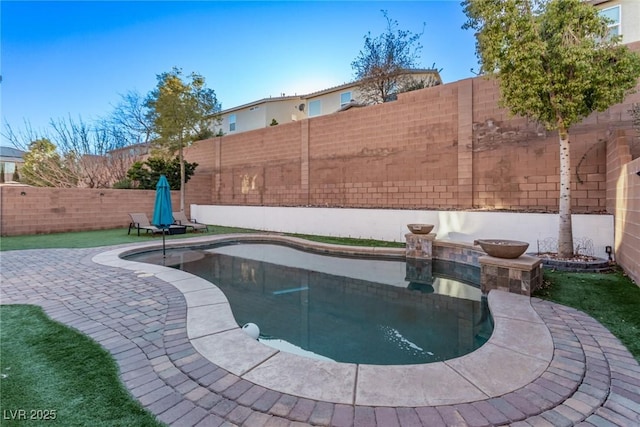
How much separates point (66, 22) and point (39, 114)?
953 cm

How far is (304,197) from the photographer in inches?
530

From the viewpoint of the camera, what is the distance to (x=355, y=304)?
489 centimetres

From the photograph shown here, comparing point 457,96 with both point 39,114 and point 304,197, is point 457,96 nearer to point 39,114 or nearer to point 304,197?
point 304,197

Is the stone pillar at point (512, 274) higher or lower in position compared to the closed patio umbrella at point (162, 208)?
lower

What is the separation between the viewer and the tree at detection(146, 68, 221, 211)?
14352 mm

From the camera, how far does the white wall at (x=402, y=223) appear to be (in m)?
6.97

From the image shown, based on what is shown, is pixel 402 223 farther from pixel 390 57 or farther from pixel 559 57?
pixel 390 57

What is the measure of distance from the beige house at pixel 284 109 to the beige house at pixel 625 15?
37.7ft

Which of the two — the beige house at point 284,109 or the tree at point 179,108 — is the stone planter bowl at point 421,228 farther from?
the beige house at point 284,109

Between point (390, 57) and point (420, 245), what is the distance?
41.4 ft

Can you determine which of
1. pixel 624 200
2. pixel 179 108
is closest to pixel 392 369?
pixel 624 200

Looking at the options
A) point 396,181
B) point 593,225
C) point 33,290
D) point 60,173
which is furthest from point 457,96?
point 60,173

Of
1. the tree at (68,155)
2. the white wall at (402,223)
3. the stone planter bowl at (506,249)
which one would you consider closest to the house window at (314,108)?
the white wall at (402,223)

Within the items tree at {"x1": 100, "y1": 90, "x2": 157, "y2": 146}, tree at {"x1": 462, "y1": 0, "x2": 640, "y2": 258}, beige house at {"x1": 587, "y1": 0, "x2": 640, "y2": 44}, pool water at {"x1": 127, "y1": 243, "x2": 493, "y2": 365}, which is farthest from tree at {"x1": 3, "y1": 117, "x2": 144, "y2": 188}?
beige house at {"x1": 587, "y1": 0, "x2": 640, "y2": 44}
